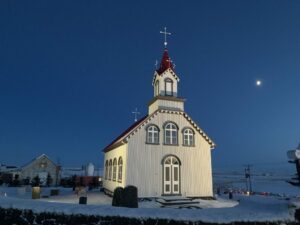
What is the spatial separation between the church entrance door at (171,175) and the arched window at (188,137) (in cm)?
217

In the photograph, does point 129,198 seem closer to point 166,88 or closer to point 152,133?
point 152,133

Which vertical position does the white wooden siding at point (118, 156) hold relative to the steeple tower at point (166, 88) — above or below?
below

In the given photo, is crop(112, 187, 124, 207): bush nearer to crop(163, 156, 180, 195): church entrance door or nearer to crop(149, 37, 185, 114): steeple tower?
crop(163, 156, 180, 195): church entrance door

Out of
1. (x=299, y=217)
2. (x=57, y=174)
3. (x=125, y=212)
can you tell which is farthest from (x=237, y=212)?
(x=57, y=174)

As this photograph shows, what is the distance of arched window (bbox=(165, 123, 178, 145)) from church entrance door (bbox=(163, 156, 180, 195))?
159 cm

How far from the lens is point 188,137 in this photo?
26.4 metres

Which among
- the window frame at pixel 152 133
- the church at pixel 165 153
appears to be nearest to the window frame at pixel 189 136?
the church at pixel 165 153

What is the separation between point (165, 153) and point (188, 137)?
10.5 feet

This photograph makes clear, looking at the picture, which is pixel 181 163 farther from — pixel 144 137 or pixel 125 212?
pixel 125 212

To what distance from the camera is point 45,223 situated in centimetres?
1004

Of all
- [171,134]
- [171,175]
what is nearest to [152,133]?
[171,134]

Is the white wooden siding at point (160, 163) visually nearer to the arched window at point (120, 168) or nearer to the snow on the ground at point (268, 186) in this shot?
the arched window at point (120, 168)

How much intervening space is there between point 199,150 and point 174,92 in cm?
677

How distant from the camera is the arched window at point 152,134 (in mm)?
24816
